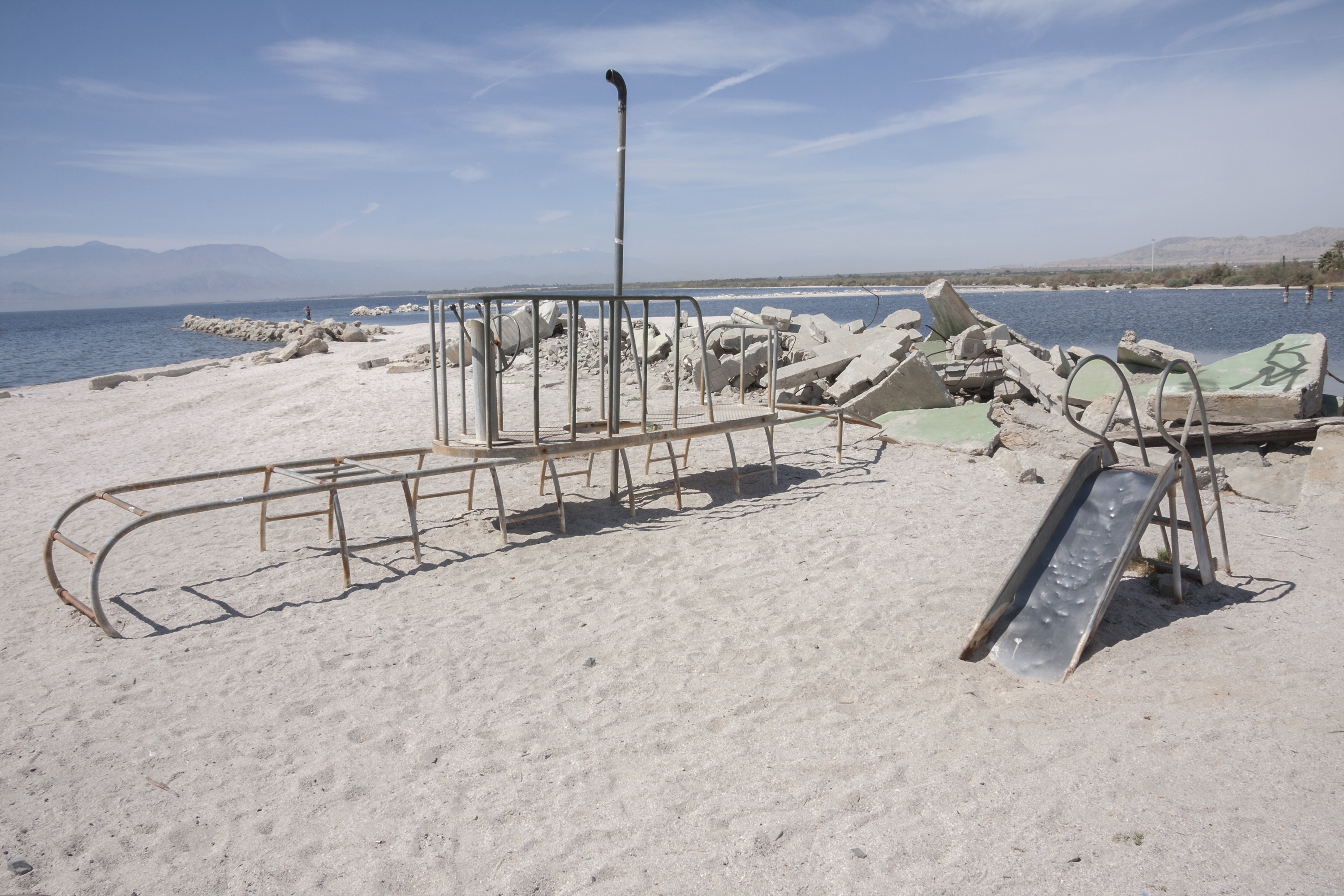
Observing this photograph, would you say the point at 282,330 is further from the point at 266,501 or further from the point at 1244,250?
the point at 1244,250

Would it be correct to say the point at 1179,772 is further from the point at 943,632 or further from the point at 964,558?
the point at 964,558

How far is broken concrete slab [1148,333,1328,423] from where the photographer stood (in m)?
7.41

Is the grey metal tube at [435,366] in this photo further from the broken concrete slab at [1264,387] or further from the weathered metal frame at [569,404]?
the broken concrete slab at [1264,387]

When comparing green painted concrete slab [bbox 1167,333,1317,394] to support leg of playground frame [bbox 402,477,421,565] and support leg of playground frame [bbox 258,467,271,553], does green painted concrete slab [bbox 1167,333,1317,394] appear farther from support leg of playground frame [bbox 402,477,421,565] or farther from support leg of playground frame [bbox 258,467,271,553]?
support leg of playground frame [bbox 258,467,271,553]

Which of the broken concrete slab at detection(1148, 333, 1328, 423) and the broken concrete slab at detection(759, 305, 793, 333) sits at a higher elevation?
the broken concrete slab at detection(759, 305, 793, 333)

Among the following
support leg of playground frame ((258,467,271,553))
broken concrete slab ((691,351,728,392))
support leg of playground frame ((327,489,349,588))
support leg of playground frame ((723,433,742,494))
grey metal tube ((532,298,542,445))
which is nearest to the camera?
support leg of playground frame ((327,489,349,588))

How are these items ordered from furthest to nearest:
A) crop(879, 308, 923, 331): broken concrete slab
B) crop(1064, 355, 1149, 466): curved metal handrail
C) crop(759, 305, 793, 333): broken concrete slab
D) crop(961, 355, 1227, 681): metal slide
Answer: crop(759, 305, 793, 333): broken concrete slab < crop(879, 308, 923, 331): broken concrete slab < crop(1064, 355, 1149, 466): curved metal handrail < crop(961, 355, 1227, 681): metal slide

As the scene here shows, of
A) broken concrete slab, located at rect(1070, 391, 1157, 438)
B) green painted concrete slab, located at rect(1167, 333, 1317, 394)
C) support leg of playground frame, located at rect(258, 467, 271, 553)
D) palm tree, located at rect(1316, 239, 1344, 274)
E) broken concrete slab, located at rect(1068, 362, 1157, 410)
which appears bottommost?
support leg of playground frame, located at rect(258, 467, 271, 553)

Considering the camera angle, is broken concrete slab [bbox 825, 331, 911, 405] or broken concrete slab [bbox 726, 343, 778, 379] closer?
broken concrete slab [bbox 825, 331, 911, 405]

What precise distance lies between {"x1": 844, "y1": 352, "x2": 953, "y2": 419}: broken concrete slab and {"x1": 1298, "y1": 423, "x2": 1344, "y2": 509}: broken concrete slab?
3.72 m

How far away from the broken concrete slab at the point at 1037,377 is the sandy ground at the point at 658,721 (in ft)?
9.00

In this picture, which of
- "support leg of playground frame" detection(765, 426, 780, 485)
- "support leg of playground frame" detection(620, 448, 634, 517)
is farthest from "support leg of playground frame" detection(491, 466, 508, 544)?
"support leg of playground frame" detection(765, 426, 780, 485)

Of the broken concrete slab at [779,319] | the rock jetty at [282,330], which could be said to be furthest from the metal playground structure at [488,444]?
the rock jetty at [282,330]

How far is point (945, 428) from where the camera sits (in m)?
8.91
